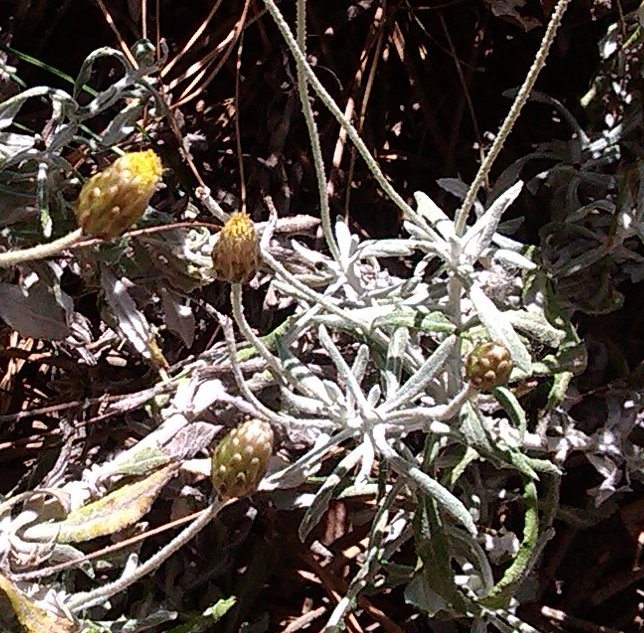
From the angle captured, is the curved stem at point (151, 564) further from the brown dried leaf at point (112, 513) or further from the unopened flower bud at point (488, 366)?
the unopened flower bud at point (488, 366)

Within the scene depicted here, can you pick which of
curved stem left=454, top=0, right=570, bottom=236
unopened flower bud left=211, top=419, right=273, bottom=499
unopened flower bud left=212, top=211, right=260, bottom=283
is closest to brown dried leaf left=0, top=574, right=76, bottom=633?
unopened flower bud left=211, top=419, right=273, bottom=499

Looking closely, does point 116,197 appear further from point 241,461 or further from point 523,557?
point 523,557

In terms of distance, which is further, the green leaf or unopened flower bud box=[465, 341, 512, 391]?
the green leaf

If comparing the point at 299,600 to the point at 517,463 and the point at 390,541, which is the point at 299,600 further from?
the point at 517,463

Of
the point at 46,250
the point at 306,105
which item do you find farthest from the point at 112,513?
the point at 306,105

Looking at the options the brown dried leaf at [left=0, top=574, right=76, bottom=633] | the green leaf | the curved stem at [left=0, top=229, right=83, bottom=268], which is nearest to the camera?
the curved stem at [left=0, top=229, right=83, bottom=268]

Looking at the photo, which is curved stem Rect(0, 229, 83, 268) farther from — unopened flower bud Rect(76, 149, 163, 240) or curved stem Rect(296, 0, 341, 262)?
curved stem Rect(296, 0, 341, 262)
